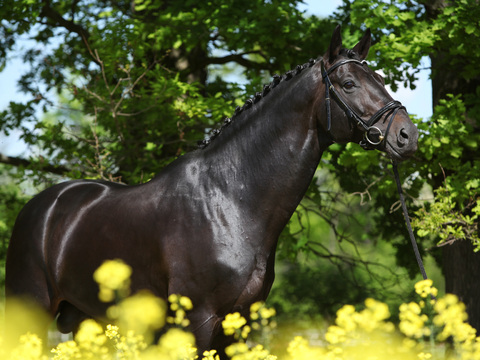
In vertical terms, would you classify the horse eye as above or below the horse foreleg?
above

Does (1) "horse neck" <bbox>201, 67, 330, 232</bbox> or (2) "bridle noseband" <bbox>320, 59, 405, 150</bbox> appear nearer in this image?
(2) "bridle noseband" <bbox>320, 59, 405, 150</bbox>

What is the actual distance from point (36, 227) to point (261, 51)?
570 cm

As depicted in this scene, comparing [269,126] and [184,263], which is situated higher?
[269,126]

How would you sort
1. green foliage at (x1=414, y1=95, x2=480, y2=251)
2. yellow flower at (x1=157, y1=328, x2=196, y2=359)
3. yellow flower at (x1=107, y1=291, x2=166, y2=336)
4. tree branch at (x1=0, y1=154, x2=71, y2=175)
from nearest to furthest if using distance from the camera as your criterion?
yellow flower at (x1=157, y1=328, x2=196, y2=359) → yellow flower at (x1=107, y1=291, x2=166, y2=336) → green foliage at (x1=414, y1=95, x2=480, y2=251) → tree branch at (x1=0, y1=154, x2=71, y2=175)

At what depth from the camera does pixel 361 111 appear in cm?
365

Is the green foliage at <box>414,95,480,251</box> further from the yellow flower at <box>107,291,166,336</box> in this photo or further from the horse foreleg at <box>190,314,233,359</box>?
the yellow flower at <box>107,291,166,336</box>

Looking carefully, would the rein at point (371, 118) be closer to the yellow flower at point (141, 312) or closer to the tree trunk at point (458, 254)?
the yellow flower at point (141, 312)

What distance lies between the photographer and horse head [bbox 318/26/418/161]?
3.57 m

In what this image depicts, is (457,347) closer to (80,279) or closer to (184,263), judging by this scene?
(184,263)

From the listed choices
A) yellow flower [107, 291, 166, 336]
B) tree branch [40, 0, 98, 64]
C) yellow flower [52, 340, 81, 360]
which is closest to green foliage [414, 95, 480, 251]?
yellow flower [107, 291, 166, 336]

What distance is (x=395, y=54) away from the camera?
662 cm

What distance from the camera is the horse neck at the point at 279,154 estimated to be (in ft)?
12.2

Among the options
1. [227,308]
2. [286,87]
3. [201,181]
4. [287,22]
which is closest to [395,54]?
[287,22]

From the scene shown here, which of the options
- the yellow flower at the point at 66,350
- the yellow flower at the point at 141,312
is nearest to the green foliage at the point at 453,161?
the yellow flower at the point at 141,312
